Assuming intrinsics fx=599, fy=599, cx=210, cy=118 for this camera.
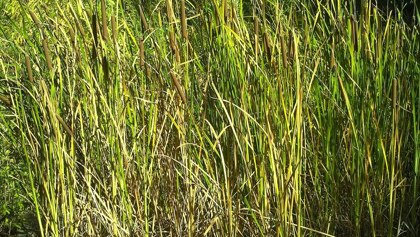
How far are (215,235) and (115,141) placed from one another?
48 cm

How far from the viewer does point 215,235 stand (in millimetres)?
1990

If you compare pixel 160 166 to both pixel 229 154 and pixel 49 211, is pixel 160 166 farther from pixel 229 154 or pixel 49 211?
pixel 49 211

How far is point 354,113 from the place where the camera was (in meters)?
2.03

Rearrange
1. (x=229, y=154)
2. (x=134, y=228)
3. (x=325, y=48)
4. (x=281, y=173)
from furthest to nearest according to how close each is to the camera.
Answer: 1. (x=325, y=48)
2. (x=229, y=154)
3. (x=134, y=228)
4. (x=281, y=173)

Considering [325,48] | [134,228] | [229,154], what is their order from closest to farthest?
[134,228], [229,154], [325,48]

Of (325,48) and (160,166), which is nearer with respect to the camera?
(160,166)

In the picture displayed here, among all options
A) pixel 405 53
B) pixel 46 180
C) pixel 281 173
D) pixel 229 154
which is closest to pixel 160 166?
pixel 229 154

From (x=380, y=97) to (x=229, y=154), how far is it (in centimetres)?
53

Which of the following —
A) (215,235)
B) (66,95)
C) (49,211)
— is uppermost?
(66,95)

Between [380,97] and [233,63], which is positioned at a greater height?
[233,63]

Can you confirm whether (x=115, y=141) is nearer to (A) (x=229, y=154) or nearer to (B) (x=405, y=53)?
(A) (x=229, y=154)

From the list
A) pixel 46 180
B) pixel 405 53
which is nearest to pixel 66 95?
pixel 46 180

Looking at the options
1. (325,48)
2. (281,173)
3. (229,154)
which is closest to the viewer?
(281,173)

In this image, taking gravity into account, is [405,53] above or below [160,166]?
above
